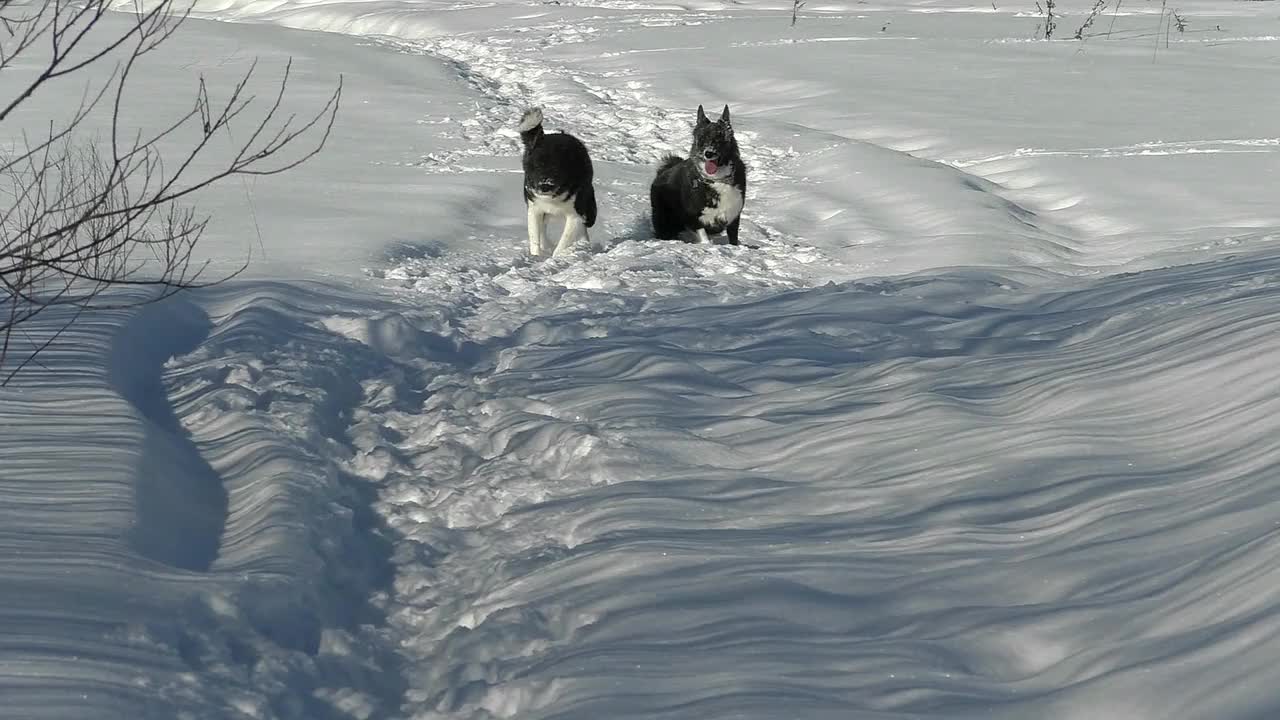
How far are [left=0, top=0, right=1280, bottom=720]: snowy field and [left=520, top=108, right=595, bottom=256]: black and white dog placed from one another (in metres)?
0.33

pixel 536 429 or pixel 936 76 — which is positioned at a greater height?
pixel 936 76

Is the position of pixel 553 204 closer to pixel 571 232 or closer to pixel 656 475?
pixel 571 232

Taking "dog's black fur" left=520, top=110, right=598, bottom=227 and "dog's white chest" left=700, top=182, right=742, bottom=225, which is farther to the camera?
"dog's white chest" left=700, top=182, right=742, bottom=225

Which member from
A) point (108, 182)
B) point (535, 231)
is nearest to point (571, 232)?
point (535, 231)

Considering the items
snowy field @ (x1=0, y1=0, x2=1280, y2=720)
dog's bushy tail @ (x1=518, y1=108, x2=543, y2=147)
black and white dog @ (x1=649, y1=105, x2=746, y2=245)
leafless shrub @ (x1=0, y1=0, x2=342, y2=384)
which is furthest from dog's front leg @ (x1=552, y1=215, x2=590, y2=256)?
leafless shrub @ (x1=0, y1=0, x2=342, y2=384)

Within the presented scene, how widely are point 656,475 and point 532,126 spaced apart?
12.9 feet

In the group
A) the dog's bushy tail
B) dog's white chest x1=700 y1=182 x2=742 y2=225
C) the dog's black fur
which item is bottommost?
dog's white chest x1=700 y1=182 x2=742 y2=225

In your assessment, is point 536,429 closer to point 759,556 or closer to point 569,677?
point 759,556

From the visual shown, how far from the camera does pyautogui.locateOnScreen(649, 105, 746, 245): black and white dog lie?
737 centimetres

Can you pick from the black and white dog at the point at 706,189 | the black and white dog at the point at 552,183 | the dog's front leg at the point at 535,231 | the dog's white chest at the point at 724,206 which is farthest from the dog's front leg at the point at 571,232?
the dog's white chest at the point at 724,206

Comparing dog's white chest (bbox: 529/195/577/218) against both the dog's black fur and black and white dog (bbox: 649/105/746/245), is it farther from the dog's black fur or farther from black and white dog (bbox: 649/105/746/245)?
black and white dog (bbox: 649/105/746/245)

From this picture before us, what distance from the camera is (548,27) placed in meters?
20.2

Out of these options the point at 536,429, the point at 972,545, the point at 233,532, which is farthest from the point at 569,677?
the point at 536,429

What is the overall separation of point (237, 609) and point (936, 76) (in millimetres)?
12692
